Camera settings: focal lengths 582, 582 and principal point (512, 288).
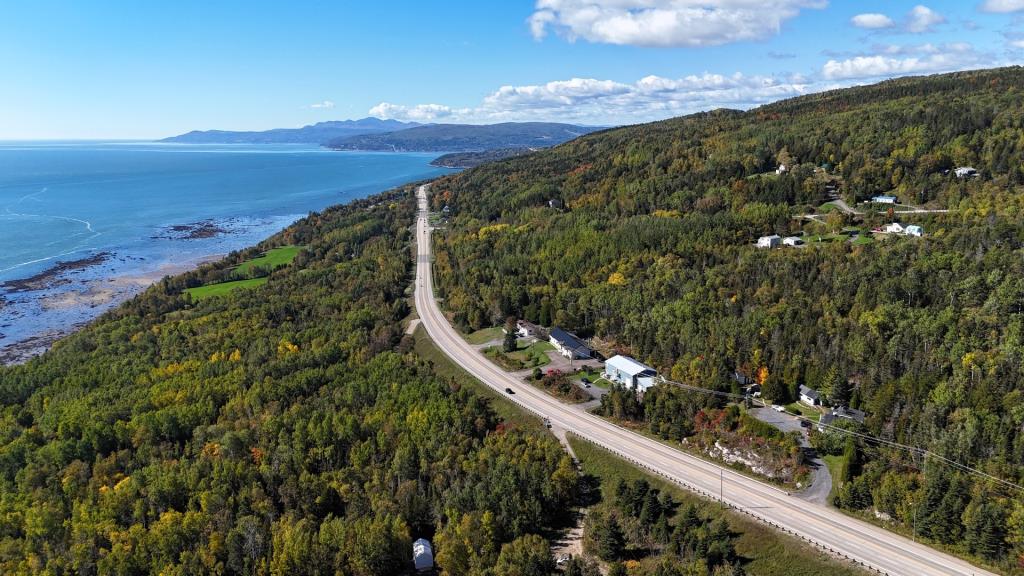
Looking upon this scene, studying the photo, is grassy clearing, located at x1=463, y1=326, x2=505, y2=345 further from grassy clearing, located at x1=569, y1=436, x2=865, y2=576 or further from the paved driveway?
the paved driveway

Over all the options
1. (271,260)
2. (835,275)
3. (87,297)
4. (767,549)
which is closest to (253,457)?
(767,549)

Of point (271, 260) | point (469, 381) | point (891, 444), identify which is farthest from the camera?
point (271, 260)

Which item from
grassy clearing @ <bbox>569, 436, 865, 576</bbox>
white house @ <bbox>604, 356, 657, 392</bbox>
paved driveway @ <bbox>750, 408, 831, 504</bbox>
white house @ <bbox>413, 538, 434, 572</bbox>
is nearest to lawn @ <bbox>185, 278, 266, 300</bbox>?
white house @ <bbox>604, 356, 657, 392</bbox>

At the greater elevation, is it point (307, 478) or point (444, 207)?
point (444, 207)

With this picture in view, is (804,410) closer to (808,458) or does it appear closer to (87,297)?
(808,458)

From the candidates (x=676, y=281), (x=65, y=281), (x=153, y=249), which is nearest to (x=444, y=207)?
(x=153, y=249)

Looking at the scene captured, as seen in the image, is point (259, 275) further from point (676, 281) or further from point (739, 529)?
point (739, 529)
